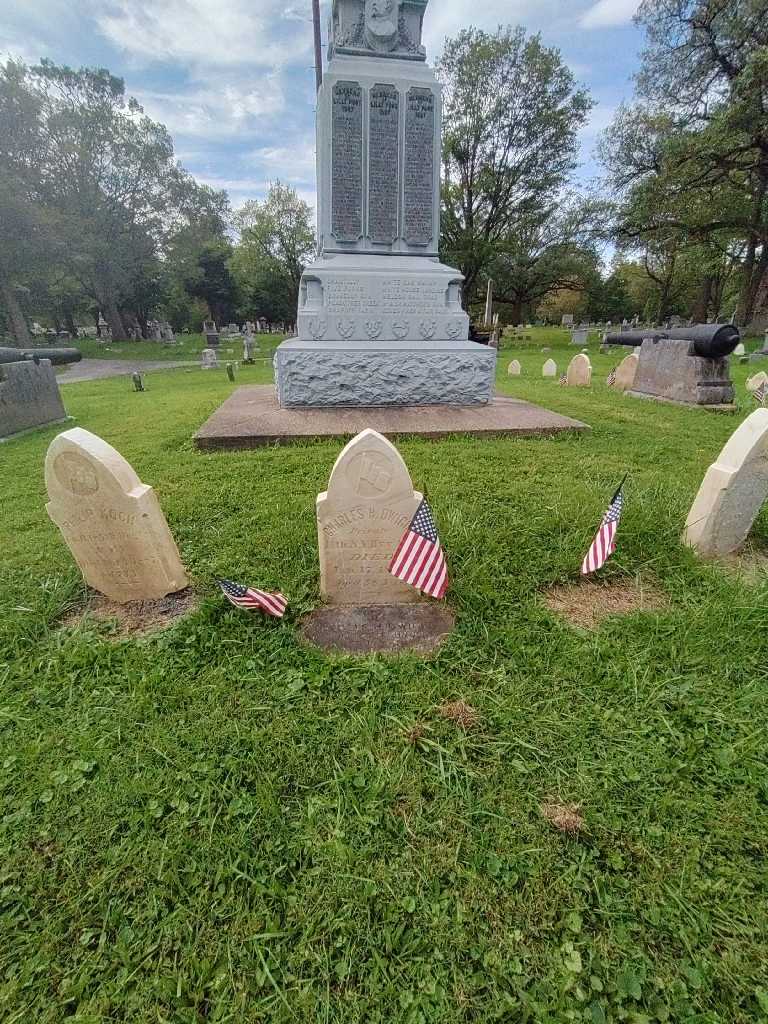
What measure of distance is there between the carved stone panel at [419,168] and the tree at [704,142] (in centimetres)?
1445

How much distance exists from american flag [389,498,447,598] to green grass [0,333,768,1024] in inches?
11.5

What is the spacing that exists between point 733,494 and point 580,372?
8.82 meters

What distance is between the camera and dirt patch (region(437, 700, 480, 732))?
185cm

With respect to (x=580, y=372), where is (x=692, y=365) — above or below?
above

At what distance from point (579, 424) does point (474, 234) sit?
23514mm

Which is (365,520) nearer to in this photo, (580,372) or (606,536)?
(606,536)

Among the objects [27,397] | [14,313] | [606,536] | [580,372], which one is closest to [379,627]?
[606,536]

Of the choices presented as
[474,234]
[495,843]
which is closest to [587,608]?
[495,843]

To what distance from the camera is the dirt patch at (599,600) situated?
250cm

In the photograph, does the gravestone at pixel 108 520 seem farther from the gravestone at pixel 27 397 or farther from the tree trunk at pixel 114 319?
the tree trunk at pixel 114 319

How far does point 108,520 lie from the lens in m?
2.44

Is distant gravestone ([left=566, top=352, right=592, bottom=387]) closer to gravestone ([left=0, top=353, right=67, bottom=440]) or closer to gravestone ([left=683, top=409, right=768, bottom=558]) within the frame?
gravestone ([left=683, top=409, right=768, bottom=558])

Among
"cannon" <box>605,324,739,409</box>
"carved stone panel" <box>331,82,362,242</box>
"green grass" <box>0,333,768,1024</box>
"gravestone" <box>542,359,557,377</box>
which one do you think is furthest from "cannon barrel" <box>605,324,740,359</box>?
"green grass" <box>0,333,768,1024</box>

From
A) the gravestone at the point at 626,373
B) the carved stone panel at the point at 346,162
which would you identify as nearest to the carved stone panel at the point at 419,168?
the carved stone panel at the point at 346,162
